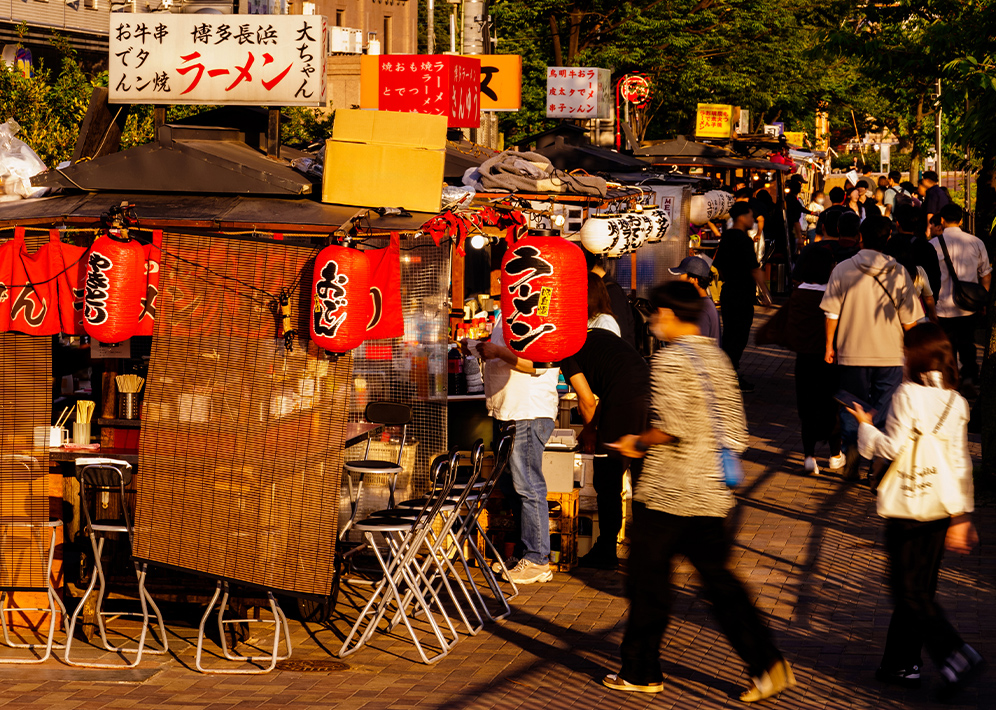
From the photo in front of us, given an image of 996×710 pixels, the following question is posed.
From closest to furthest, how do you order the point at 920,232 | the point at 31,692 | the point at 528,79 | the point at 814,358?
the point at 31,692, the point at 814,358, the point at 920,232, the point at 528,79

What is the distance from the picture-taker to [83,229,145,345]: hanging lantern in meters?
7.62

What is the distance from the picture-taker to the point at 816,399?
11977 mm

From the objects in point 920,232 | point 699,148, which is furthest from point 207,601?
point 699,148

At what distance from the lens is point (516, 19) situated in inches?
1321

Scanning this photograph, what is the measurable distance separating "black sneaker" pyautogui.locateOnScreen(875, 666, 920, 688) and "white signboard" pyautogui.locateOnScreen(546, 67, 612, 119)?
658 inches

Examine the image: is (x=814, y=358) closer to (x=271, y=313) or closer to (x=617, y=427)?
(x=617, y=427)

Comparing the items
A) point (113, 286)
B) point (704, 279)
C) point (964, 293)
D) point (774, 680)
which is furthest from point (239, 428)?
point (964, 293)

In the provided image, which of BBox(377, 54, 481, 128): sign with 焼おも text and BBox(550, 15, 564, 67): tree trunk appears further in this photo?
BBox(550, 15, 564, 67): tree trunk

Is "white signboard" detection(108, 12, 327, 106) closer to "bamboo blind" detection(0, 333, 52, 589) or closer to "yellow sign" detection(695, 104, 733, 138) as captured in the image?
"bamboo blind" detection(0, 333, 52, 589)

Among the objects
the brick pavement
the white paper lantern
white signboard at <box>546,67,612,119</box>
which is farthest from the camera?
white signboard at <box>546,67,612,119</box>

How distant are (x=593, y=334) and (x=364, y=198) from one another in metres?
1.83

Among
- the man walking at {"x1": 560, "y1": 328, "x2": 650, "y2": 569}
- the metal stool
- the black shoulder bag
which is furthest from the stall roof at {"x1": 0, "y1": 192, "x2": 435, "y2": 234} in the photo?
the black shoulder bag

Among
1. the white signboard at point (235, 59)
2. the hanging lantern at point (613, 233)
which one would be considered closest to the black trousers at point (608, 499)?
the white signboard at point (235, 59)

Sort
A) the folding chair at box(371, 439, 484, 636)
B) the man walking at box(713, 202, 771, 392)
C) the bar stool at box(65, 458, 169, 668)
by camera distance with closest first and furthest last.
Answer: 1. the bar stool at box(65, 458, 169, 668)
2. the folding chair at box(371, 439, 484, 636)
3. the man walking at box(713, 202, 771, 392)
